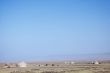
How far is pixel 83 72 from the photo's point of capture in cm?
6494

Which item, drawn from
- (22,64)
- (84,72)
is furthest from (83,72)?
(22,64)

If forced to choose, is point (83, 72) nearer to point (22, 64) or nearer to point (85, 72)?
point (85, 72)

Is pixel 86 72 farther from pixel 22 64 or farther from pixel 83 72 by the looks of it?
pixel 22 64

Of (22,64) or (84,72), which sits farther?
(22,64)

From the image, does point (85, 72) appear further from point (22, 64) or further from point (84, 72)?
point (22, 64)

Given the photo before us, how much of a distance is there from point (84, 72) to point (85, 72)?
29 cm

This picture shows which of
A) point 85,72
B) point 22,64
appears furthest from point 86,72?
point 22,64

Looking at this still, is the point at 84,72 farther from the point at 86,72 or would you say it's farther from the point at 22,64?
→ the point at 22,64

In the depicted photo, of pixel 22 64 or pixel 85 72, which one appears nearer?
pixel 85 72

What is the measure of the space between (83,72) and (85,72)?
49 cm

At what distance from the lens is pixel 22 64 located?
120m

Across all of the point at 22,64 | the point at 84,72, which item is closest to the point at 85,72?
the point at 84,72
